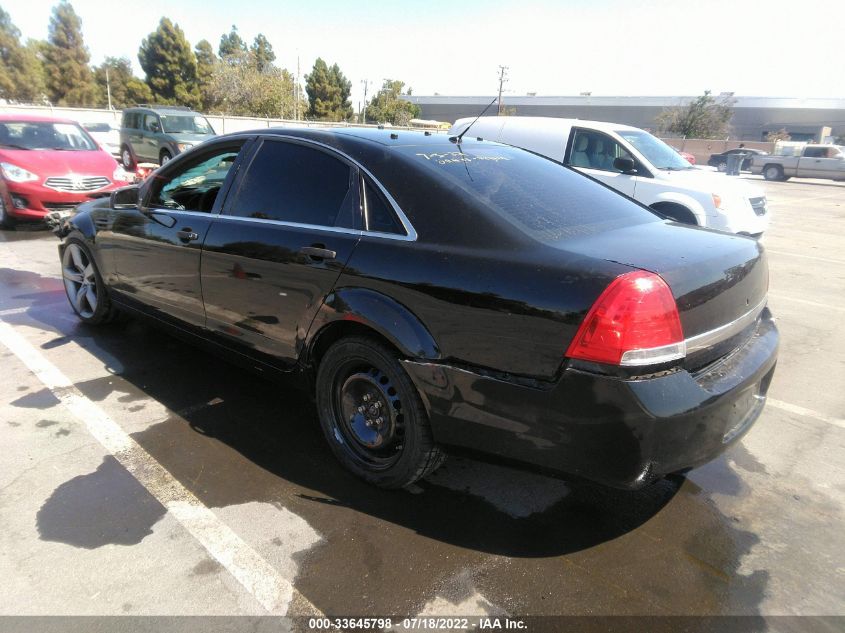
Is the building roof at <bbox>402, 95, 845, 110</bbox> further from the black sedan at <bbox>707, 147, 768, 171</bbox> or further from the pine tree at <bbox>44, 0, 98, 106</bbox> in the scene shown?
the pine tree at <bbox>44, 0, 98, 106</bbox>

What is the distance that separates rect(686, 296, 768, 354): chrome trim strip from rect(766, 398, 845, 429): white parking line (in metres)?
1.54

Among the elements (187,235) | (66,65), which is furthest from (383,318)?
(66,65)

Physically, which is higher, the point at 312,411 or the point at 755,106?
the point at 755,106

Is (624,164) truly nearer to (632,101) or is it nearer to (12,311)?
(12,311)

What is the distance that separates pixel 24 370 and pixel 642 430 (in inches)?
164

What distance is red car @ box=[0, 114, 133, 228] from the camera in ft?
28.2

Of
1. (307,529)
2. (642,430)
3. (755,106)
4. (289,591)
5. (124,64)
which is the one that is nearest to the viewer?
(642,430)

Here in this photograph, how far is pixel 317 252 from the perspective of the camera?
2871 mm

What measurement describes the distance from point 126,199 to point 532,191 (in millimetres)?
3113

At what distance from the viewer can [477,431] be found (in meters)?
2.38

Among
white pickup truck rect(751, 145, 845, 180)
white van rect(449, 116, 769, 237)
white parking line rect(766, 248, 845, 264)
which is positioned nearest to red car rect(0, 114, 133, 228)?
white van rect(449, 116, 769, 237)

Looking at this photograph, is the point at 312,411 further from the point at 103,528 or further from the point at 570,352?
the point at 570,352

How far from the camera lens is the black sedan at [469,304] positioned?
2.11 metres

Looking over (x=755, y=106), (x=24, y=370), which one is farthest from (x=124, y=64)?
(x=24, y=370)
